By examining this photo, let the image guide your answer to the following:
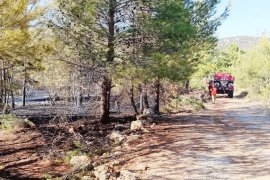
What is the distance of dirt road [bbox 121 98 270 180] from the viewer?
31.1 feet

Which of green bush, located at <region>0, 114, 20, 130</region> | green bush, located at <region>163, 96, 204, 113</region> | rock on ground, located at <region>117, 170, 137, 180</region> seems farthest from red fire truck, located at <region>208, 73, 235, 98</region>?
rock on ground, located at <region>117, 170, 137, 180</region>

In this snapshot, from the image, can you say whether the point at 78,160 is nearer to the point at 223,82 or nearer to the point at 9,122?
the point at 9,122

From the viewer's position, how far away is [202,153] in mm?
11359

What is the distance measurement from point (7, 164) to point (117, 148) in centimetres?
370

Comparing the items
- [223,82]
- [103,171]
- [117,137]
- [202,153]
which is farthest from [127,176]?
[223,82]

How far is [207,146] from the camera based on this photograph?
1233 cm

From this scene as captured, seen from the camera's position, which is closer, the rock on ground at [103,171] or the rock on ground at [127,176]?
the rock on ground at [127,176]

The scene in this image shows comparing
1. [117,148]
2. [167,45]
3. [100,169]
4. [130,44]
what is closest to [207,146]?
[117,148]

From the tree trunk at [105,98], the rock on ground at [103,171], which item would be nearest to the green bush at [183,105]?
the tree trunk at [105,98]

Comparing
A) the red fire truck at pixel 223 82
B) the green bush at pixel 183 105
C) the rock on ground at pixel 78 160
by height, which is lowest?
the rock on ground at pixel 78 160

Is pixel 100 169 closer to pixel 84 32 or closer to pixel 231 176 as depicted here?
pixel 231 176

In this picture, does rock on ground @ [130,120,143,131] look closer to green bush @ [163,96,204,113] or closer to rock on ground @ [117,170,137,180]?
rock on ground @ [117,170,137,180]

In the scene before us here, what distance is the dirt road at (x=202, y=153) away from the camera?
948 cm

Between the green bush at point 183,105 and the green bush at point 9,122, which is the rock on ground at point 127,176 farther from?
the green bush at point 183,105
